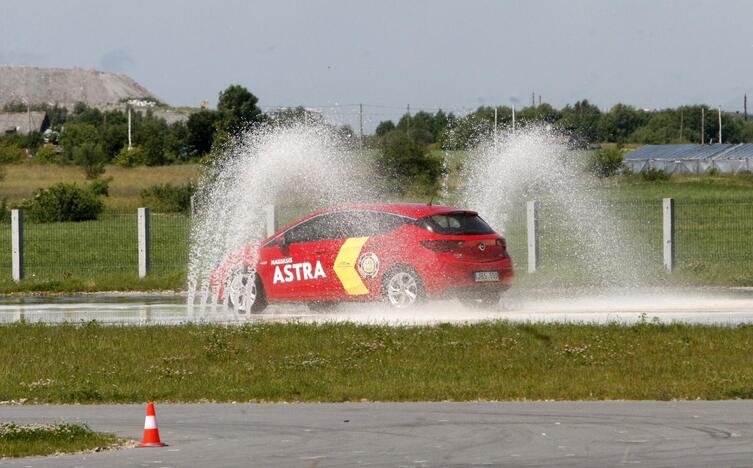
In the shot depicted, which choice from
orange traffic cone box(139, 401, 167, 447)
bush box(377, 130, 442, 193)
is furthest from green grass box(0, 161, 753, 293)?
orange traffic cone box(139, 401, 167, 447)

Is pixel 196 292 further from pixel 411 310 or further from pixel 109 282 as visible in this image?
pixel 411 310

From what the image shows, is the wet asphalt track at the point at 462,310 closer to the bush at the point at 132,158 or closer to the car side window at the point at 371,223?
the car side window at the point at 371,223

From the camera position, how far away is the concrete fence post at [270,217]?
33250mm

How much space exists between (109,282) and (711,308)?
13.5m

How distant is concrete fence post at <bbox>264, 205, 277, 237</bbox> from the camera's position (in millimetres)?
33250

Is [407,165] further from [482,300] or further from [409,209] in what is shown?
[409,209]

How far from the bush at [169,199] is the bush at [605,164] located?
1123 inches

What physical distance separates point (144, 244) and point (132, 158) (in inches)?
2965

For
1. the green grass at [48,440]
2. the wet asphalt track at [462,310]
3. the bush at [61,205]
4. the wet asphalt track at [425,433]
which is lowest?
the wet asphalt track at [425,433]

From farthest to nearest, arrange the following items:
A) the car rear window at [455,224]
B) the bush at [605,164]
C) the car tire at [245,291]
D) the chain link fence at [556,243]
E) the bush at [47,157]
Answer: the bush at [47,157] → the bush at [605,164] → the chain link fence at [556,243] → the car tire at [245,291] → the car rear window at [455,224]

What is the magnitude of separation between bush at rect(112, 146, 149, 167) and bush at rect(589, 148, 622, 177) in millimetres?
34388

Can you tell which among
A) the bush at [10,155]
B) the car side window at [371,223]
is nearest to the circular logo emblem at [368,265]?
the car side window at [371,223]

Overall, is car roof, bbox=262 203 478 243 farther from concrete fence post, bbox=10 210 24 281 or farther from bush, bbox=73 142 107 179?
bush, bbox=73 142 107 179

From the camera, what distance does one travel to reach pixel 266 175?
3350 centimetres
